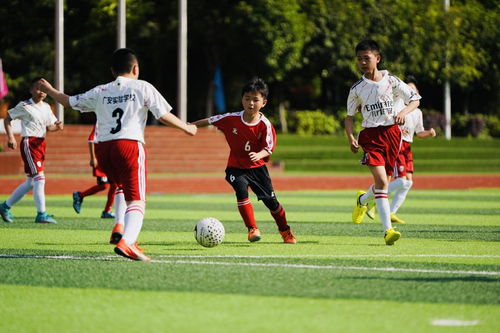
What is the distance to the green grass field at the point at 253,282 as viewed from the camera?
5859 mm

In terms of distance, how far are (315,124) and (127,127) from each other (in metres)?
35.5

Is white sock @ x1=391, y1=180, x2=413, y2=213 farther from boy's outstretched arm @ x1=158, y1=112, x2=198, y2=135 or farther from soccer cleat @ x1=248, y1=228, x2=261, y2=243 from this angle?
boy's outstretched arm @ x1=158, y1=112, x2=198, y2=135

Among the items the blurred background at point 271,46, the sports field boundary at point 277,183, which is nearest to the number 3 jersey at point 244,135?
the sports field boundary at point 277,183

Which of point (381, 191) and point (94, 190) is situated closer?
point (381, 191)

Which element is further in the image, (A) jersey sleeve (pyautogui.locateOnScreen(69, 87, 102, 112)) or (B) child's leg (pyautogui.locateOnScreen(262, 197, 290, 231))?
(B) child's leg (pyautogui.locateOnScreen(262, 197, 290, 231))

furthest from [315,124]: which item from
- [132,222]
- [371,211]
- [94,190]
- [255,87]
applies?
[132,222]

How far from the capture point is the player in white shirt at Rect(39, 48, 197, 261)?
8.55 meters

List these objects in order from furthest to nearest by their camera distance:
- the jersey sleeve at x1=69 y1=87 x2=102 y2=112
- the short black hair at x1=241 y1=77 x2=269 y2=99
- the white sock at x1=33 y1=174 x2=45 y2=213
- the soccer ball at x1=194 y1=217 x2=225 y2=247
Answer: the white sock at x1=33 y1=174 x2=45 y2=213
the short black hair at x1=241 y1=77 x2=269 y2=99
the soccer ball at x1=194 y1=217 x2=225 y2=247
the jersey sleeve at x1=69 y1=87 x2=102 y2=112

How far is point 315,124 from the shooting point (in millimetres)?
43781

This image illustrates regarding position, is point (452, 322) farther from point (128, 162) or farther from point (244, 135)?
point (244, 135)

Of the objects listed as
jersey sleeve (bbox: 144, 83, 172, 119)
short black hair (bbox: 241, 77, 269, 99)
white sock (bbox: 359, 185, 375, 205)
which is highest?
short black hair (bbox: 241, 77, 269, 99)

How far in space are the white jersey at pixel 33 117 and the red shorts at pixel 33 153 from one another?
9cm

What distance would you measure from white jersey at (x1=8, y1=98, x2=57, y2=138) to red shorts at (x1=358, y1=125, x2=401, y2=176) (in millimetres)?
5088

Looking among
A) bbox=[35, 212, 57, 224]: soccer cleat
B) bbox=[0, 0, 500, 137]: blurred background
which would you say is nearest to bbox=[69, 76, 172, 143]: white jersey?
bbox=[35, 212, 57, 224]: soccer cleat
